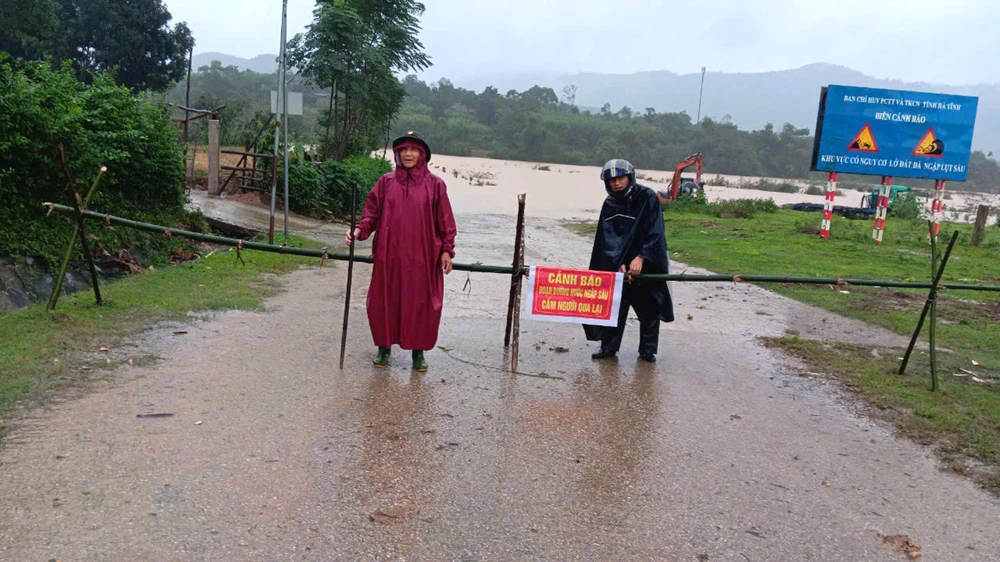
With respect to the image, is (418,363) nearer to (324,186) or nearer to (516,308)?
(516,308)

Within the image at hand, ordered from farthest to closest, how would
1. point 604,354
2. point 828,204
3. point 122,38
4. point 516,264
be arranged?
point 122,38, point 828,204, point 604,354, point 516,264

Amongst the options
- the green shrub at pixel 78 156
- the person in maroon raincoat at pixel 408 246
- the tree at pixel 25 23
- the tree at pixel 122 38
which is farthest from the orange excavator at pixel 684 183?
the tree at pixel 25 23

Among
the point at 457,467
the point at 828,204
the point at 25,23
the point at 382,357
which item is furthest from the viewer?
the point at 25,23

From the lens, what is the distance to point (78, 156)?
909cm

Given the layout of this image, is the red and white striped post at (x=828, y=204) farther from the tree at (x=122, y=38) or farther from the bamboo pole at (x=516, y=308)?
the tree at (x=122, y=38)

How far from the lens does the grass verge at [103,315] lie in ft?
16.4

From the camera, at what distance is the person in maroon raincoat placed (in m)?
5.68

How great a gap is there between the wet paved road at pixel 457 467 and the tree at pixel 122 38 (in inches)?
1195

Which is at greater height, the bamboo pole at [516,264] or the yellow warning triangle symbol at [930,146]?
the yellow warning triangle symbol at [930,146]

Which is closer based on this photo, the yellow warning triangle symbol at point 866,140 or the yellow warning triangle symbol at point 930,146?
the yellow warning triangle symbol at point 930,146

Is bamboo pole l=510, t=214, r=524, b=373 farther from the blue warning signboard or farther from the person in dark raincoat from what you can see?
the blue warning signboard

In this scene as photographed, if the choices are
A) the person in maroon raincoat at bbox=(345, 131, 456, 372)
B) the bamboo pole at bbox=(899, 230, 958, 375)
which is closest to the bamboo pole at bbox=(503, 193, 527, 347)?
the person in maroon raincoat at bbox=(345, 131, 456, 372)

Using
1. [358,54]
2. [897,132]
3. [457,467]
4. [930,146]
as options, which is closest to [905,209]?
[930,146]

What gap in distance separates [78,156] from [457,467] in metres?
7.03
